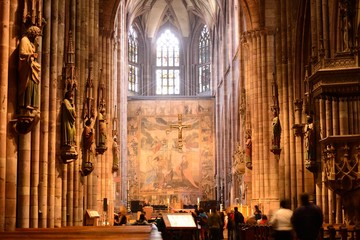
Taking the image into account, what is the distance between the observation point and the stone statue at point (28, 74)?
14375 millimetres

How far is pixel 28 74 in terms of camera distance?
1445 cm

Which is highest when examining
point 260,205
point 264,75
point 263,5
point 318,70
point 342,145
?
point 263,5

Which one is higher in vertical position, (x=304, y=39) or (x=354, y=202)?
(x=304, y=39)

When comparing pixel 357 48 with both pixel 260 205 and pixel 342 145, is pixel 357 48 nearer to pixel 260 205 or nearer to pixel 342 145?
pixel 342 145

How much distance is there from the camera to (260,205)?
33.9 meters

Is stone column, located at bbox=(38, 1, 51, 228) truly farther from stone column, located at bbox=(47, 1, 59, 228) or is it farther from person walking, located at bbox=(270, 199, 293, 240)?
person walking, located at bbox=(270, 199, 293, 240)

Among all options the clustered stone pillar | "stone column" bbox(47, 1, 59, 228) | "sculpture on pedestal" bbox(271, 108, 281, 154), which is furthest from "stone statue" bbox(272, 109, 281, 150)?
"stone column" bbox(47, 1, 59, 228)

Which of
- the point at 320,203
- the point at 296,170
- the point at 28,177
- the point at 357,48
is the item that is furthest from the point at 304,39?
the point at 28,177

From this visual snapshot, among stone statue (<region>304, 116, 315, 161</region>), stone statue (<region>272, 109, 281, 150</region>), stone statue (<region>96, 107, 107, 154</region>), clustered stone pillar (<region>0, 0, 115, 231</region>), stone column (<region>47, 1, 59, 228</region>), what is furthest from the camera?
stone statue (<region>272, 109, 281, 150</region>)

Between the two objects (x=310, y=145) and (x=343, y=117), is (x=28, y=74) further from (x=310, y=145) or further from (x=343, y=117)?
(x=310, y=145)

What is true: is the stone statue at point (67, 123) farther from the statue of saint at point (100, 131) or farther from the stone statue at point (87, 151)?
the statue of saint at point (100, 131)

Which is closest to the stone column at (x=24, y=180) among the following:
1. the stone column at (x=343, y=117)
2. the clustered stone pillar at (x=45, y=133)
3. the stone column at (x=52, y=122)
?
the clustered stone pillar at (x=45, y=133)

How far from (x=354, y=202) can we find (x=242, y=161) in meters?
19.9

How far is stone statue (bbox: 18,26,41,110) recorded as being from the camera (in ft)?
47.2
